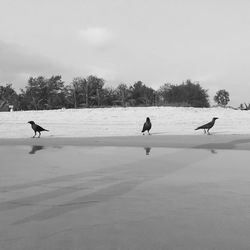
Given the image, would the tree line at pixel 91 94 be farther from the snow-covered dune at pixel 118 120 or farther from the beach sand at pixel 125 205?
the beach sand at pixel 125 205

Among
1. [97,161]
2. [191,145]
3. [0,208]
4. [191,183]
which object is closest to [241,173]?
[191,183]

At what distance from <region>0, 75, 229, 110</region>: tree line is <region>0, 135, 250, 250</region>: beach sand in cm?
5712

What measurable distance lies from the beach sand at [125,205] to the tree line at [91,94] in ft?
187

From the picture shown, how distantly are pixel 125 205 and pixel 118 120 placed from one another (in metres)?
23.3

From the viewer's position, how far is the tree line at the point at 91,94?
226 feet

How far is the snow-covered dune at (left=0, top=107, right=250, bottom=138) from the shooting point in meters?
23.9

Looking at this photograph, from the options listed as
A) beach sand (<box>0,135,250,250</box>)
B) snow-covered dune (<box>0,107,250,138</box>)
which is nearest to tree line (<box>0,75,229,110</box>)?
snow-covered dune (<box>0,107,250,138</box>)

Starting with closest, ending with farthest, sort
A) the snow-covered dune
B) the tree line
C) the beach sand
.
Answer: the beach sand, the snow-covered dune, the tree line

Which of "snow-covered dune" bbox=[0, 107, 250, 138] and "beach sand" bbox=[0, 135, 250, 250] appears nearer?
"beach sand" bbox=[0, 135, 250, 250]

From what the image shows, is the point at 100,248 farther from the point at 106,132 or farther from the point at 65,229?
the point at 106,132

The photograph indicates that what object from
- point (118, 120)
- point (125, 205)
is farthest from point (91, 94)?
point (125, 205)

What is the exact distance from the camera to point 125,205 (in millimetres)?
5258

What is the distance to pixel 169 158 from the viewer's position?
10.8 m

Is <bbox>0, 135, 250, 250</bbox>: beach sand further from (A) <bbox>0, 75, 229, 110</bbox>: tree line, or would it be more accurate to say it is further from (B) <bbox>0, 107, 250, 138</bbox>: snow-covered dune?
(A) <bbox>0, 75, 229, 110</bbox>: tree line
